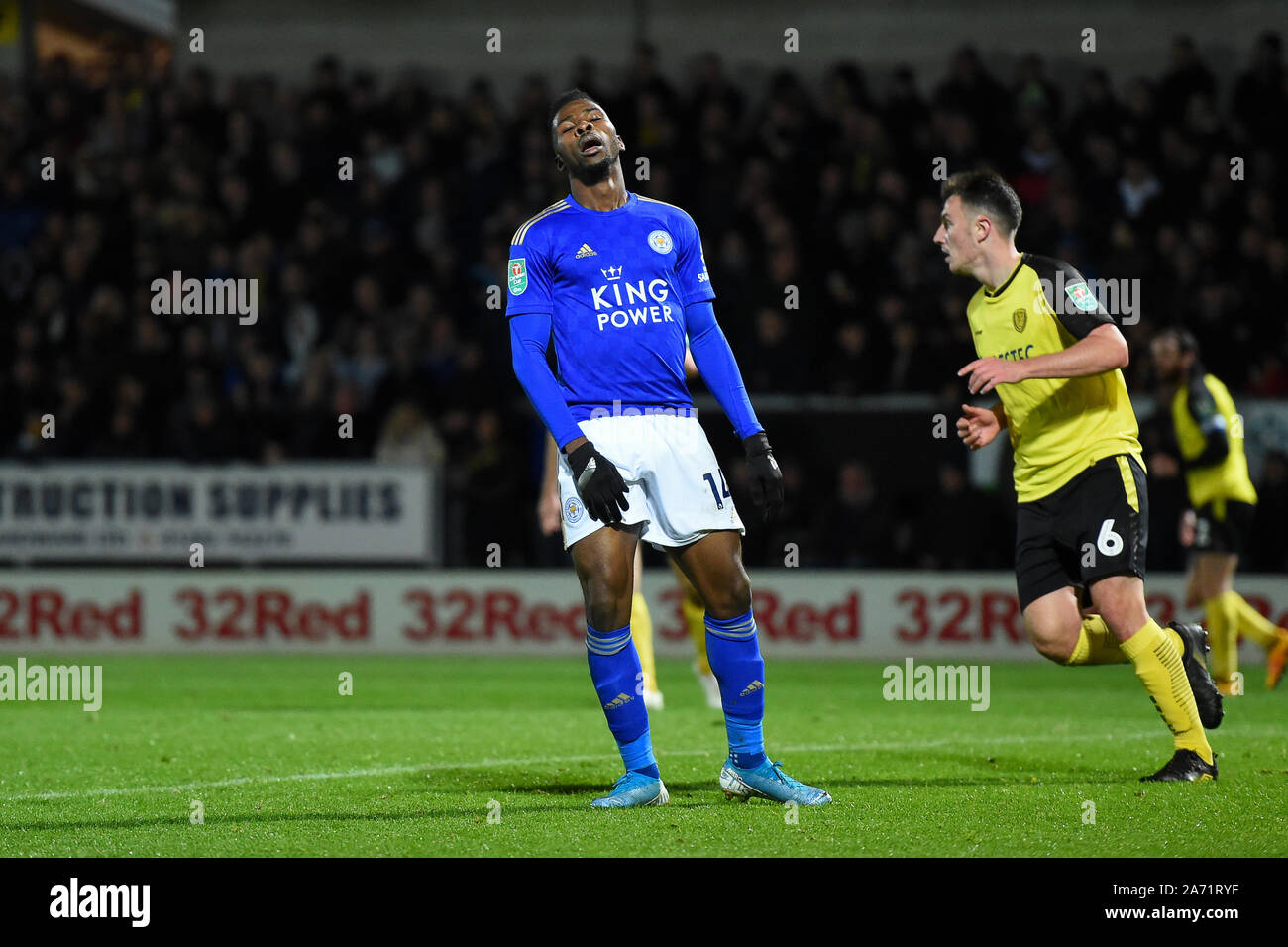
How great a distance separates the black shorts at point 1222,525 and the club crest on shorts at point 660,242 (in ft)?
17.6

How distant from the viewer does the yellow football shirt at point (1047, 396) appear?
20.5 ft

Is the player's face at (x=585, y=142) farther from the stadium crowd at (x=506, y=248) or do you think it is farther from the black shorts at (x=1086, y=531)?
the stadium crowd at (x=506, y=248)

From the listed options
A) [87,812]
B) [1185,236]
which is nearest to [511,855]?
[87,812]

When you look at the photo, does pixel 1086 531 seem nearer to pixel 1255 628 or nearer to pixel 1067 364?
pixel 1067 364

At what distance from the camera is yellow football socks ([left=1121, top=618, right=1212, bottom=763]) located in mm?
6168

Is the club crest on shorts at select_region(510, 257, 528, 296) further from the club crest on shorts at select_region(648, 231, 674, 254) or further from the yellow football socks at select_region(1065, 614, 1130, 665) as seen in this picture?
the yellow football socks at select_region(1065, 614, 1130, 665)

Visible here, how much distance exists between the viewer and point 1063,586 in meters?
6.33

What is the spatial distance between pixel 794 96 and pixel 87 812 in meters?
12.3

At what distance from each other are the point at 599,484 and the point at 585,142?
46.1 inches

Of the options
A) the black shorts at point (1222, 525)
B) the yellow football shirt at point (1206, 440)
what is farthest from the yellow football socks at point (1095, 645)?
the black shorts at point (1222, 525)

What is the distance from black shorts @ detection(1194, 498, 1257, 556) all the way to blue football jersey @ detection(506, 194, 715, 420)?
5.26 m

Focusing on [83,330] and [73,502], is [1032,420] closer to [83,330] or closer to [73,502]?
[73,502]

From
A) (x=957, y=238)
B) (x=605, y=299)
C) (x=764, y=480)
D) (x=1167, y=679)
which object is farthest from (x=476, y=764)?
(x=957, y=238)

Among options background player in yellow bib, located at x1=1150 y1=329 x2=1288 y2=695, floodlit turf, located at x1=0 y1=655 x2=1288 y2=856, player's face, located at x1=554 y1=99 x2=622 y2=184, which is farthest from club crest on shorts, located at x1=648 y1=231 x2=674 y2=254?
background player in yellow bib, located at x1=1150 y1=329 x2=1288 y2=695
